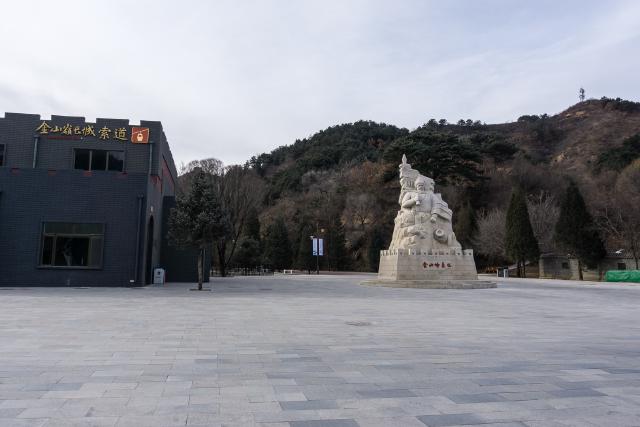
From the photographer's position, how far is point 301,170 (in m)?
68.1

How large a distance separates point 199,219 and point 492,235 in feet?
107

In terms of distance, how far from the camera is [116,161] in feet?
70.6

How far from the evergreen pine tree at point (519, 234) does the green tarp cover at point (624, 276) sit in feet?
22.7

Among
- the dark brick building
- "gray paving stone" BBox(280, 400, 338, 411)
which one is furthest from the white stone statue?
"gray paving stone" BBox(280, 400, 338, 411)

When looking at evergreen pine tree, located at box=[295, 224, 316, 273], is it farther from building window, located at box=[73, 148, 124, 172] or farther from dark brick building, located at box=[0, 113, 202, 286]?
building window, located at box=[73, 148, 124, 172]

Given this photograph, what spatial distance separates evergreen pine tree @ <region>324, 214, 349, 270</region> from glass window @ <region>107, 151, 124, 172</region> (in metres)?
29.9

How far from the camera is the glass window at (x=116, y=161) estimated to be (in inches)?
845

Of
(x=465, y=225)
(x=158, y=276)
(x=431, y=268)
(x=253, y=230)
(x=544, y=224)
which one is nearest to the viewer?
(x=158, y=276)

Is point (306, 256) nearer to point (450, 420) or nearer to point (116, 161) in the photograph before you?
point (116, 161)

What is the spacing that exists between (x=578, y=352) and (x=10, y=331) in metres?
9.16

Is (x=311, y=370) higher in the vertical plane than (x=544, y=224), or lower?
lower

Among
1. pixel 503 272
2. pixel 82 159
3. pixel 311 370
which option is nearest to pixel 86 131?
pixel 82 159

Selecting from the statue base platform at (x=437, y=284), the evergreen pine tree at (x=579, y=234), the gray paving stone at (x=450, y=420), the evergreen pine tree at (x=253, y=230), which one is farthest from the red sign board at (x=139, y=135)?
the evergreen pine tree at (x=579, y=234)

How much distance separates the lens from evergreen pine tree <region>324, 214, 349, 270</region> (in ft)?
160
